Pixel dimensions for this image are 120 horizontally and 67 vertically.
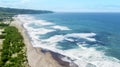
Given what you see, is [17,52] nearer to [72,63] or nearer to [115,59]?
[72,63]

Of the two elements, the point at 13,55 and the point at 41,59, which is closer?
the point at 41,59

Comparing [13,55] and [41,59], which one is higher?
[13,55]

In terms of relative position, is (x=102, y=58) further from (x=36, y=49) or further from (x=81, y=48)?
(x=36, y=49)

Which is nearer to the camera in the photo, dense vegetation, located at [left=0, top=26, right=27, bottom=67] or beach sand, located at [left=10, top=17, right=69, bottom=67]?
dense vegetation, located at [left=0, top=26, right=27, bottom=67]

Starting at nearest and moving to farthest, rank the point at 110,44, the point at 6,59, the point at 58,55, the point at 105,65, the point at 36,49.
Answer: the point at 105,65, the point at 6,59, the point at 58,55, the point at 36,49, the point at 110,44

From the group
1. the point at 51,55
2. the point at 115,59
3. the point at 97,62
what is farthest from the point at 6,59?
the point at 115,59

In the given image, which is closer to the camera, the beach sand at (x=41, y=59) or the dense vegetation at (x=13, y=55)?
the dense vegetation at (x=13, y=55)

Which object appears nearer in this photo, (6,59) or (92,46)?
(6,59)

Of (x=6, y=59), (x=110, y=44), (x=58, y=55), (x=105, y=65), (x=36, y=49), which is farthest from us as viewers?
(x=110, y=44)

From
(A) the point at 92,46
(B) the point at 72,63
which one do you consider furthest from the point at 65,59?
(A) the point at 92,46
